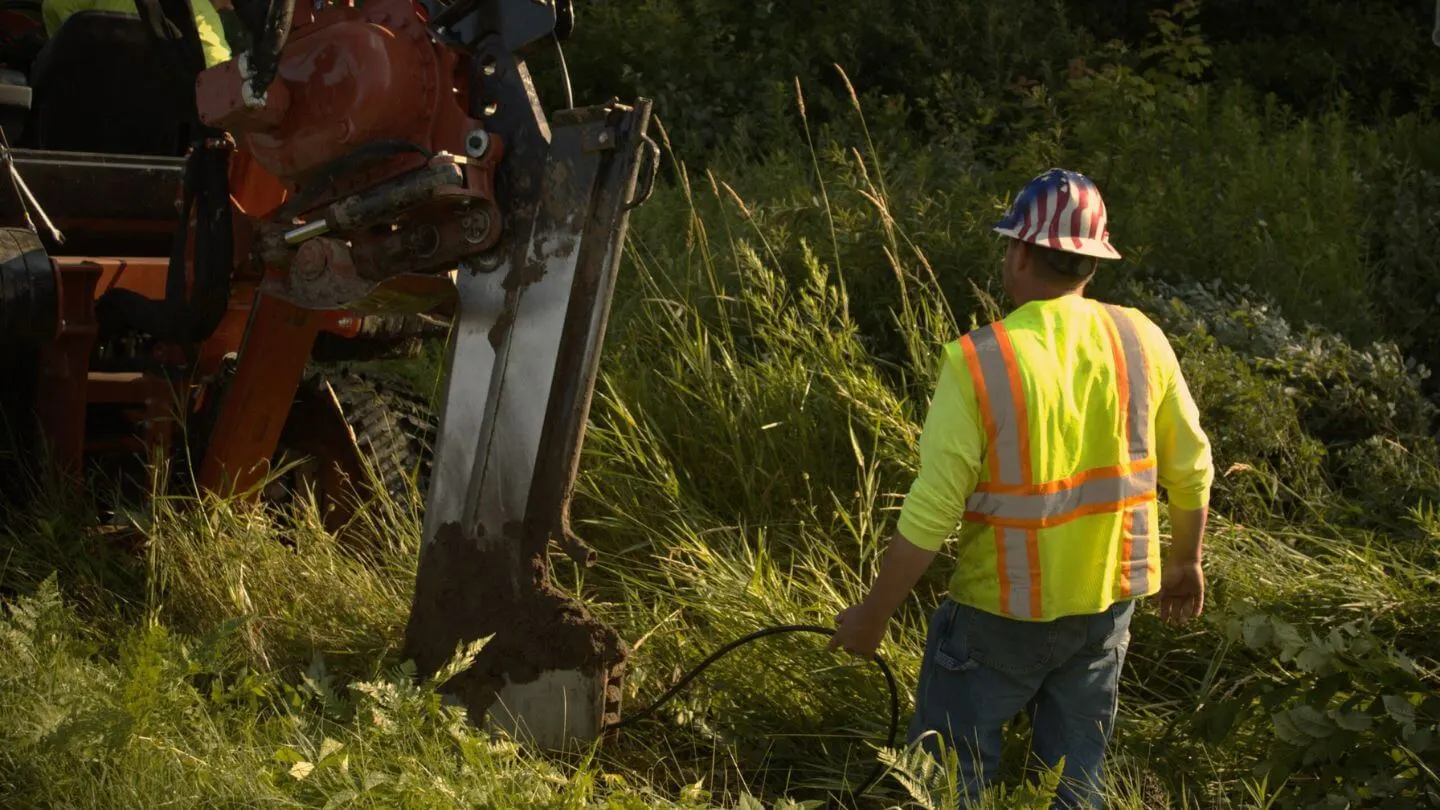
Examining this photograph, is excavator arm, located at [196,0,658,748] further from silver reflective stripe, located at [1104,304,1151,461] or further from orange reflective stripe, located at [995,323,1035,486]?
silver reflective stripe, located at [1104,304,1151,461]

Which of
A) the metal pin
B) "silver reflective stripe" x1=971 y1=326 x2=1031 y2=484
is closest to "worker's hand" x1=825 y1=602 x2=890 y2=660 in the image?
"silver reflective stripe" x1=971 y1=326 x2=1031 y2=484

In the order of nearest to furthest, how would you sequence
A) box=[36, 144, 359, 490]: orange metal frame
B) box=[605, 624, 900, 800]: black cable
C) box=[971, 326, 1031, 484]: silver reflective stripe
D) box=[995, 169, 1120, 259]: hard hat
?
box=[971, 326, 1031, 484]: silver reflective stripe < box=[995, 169, 1120, 259]: hard hat < box=[605, 624, 900, 800]: black cable < box=[36, 144, 359, 490]: orange metal frame

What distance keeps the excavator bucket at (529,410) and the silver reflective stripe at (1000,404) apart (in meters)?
0.88

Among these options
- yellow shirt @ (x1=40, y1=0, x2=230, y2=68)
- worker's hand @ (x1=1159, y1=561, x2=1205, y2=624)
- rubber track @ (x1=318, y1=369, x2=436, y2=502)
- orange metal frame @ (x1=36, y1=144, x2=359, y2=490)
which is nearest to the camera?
worker's hand @ (x1=1159, y1=561, x2=1205, y2=624)

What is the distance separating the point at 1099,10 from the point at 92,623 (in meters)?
7.54

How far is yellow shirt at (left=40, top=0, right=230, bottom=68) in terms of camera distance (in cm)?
515

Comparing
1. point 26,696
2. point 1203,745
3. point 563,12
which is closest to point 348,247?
point 563,12

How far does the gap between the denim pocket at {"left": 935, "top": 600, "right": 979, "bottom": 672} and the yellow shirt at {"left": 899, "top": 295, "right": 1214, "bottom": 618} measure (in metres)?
0.05

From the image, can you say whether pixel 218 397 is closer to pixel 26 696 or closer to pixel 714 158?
pixel 26 696

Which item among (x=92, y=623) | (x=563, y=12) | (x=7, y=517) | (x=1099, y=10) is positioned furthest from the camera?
(x=1099, y=10)

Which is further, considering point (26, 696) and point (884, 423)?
point (884, 423)

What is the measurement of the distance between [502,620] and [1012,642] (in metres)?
1.13

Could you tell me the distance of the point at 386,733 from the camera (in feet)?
11.6

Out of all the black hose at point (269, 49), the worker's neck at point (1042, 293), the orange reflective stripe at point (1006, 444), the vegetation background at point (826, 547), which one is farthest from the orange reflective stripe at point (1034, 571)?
the black hose at point (269, 49)
